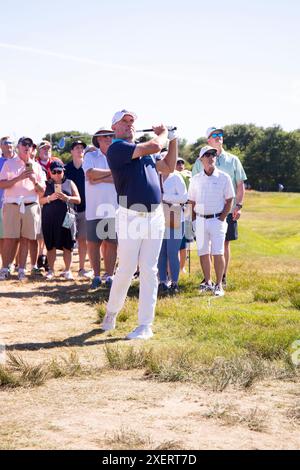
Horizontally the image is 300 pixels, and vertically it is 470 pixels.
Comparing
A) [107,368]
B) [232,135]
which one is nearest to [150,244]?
[107,368]

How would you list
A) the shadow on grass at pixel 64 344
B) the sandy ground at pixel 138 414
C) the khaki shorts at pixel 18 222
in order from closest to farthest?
the sandy ground at pixel 138 414 < the shadow on grass at pixel 64 344 < the khaki shorts at pixel 18 222

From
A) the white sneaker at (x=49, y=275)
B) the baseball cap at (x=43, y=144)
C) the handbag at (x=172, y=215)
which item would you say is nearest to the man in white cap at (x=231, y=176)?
the handbag at (x=172, y=215)

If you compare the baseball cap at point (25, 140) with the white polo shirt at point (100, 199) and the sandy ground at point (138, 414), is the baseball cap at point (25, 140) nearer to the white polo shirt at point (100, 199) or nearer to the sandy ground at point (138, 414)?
the white polo shirt at point (100, 199)

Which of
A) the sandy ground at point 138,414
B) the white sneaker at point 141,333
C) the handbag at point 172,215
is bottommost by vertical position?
the white sneaker at point 141,333

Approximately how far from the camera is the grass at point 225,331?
246 inches

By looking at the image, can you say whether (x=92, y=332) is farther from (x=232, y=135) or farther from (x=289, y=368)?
(x=232, y=135)

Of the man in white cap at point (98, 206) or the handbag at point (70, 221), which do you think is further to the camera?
the handbag at point (70, 221)

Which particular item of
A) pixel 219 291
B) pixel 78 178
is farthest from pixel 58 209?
pixel 219 291

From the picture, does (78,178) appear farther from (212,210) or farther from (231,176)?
(212,210)

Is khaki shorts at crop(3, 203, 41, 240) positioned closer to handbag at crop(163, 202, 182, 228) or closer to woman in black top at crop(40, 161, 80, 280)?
woman in black top at crop(40, 161, 80, 280)

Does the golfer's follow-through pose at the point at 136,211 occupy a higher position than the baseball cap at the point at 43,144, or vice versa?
the baseball cap at the point at 43,144

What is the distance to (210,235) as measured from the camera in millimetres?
10969

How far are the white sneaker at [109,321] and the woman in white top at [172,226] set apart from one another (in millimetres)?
2874

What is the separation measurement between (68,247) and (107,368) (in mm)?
6482
